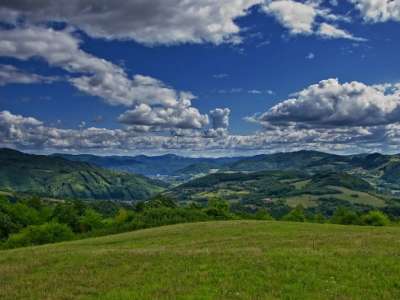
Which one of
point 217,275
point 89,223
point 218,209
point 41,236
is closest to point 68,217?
point 89,223

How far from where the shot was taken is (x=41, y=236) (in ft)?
329

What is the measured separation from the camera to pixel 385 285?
57.9ft

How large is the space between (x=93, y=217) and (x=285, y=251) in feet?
372

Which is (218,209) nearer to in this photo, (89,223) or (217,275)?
(89,223)

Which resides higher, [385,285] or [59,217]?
[385,285]

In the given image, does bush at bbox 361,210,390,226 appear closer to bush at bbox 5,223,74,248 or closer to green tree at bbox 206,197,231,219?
green tree at bbox 206,197,231,219

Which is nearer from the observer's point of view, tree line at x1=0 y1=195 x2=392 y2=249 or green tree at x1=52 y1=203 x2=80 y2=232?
tree line at x1=0 y1=195 x2=392 y2=249

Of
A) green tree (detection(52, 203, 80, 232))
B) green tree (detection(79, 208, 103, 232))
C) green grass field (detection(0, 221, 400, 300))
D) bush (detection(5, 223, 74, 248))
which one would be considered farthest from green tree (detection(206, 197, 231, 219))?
green grass field (detection(0, 221, 400, 300))

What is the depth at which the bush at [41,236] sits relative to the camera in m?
97.8

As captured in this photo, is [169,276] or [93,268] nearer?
[169,276]

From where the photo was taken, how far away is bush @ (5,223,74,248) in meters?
97.8

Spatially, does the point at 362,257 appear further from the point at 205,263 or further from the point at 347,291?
the point at 205,263

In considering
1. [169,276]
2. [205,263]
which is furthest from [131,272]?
[205,263]

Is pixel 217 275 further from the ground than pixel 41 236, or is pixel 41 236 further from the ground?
pixel 217 275
